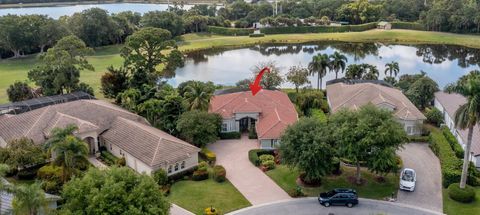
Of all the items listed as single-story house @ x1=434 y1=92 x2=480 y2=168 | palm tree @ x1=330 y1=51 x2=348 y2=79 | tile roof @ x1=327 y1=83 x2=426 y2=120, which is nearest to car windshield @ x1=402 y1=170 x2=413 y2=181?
single-story house @ x1=434 y1=92 x2=480 y2=168

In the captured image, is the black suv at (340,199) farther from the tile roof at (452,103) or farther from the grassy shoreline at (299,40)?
the grassy shoreline at (299,40)

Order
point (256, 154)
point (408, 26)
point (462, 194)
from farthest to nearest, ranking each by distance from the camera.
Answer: point (408, 26) → point (256, 154) → point (462, 194)

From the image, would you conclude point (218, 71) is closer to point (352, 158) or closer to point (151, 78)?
point (151, 78)

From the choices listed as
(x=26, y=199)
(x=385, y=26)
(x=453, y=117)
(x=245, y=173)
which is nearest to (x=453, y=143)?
(x=453, y=117)

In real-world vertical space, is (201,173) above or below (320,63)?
below

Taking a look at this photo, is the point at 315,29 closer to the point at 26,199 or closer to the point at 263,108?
the point at 263,108

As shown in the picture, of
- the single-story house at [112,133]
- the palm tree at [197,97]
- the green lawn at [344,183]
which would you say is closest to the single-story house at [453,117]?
the green lawn at [344,183]

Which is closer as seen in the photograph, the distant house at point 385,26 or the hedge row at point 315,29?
the hedge row at point 315,29
